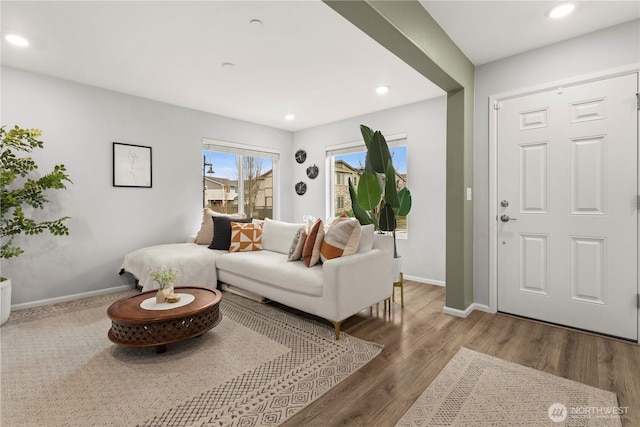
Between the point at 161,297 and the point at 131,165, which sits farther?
the point at 131,165

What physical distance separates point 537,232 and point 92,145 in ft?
15.5

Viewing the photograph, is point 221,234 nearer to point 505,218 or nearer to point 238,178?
point 238,178

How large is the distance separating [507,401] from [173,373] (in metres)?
1.98

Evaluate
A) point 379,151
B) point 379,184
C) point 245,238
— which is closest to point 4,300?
point 245,238

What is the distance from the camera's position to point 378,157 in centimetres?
306

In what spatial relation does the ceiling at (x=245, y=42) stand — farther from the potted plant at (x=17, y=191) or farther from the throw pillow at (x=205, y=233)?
the throw pillow at (x=205, y=233)

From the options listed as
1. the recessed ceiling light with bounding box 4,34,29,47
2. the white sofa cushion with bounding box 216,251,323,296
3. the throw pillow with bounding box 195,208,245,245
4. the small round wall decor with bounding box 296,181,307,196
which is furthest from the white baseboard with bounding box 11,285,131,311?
the small round wall decor with bounding box 296,181,307,196

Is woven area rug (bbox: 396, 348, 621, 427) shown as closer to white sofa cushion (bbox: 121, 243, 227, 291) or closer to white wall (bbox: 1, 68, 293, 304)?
white sofa cushion (bbox: 121, 243, 227, 291)

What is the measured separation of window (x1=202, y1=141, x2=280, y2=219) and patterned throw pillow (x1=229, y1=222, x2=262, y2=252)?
1147 millimetres

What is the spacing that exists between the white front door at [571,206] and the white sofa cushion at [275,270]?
6.01ft

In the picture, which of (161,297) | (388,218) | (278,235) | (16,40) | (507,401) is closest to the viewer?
(507,401)

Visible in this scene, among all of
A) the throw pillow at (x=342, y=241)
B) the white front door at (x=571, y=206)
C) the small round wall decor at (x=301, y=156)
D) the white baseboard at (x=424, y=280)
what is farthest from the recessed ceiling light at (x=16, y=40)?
the white baseboard at (x=424, y=280)

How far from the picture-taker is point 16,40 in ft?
8.16

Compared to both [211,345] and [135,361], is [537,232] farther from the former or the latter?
[135,361]
